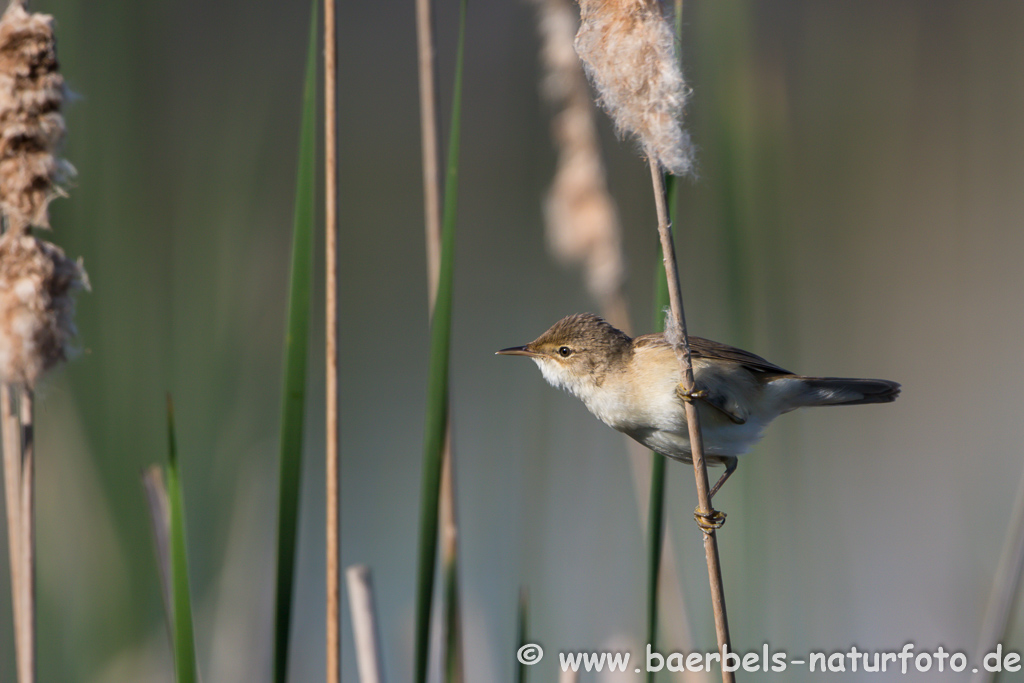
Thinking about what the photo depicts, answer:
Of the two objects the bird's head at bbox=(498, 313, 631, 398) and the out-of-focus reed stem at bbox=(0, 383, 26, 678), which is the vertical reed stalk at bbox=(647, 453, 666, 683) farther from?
the out-of-focus reed stem at bbox=(0, 383, 26, 678)

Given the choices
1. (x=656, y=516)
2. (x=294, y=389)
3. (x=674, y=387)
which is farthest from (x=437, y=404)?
(x=674, y=387)

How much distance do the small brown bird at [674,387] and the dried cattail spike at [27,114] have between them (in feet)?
3.66

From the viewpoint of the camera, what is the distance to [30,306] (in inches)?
51.3

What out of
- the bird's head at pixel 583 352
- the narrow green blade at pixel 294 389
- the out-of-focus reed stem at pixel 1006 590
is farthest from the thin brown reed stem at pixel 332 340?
the out-of-focus reed stem at pixel 1006 590

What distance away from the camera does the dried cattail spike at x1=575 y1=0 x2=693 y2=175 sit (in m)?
1.23

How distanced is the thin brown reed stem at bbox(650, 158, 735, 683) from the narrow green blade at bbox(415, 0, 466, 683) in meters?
0.34

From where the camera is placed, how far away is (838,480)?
4.49 meters

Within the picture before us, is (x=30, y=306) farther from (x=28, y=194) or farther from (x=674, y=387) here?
(x=674, y=387)

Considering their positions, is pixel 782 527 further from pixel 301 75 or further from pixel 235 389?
pixel 301 75

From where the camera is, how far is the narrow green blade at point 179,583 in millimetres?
1235

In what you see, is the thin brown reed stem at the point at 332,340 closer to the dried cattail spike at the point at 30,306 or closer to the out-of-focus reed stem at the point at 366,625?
the out-of-focus reed stem at the point at 366,625

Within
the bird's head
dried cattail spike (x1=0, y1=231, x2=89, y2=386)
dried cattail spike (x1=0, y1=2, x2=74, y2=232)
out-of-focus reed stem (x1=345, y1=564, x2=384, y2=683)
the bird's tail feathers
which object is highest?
dried cattail spike (x1=0, y1=2, x2=74, y2=232)

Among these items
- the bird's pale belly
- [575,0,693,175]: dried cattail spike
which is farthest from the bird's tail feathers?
[575,0,693,175]: dried cattail spike

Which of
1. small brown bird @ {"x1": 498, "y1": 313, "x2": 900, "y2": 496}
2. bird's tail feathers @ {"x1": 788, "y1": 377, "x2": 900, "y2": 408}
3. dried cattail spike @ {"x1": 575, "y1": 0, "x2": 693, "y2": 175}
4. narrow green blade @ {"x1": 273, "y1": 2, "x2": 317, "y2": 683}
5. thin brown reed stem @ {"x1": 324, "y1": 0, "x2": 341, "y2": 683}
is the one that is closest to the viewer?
dried cattail spike @ {"x1": 575, "y1": 0, "x2": 693, "y2": 175}
